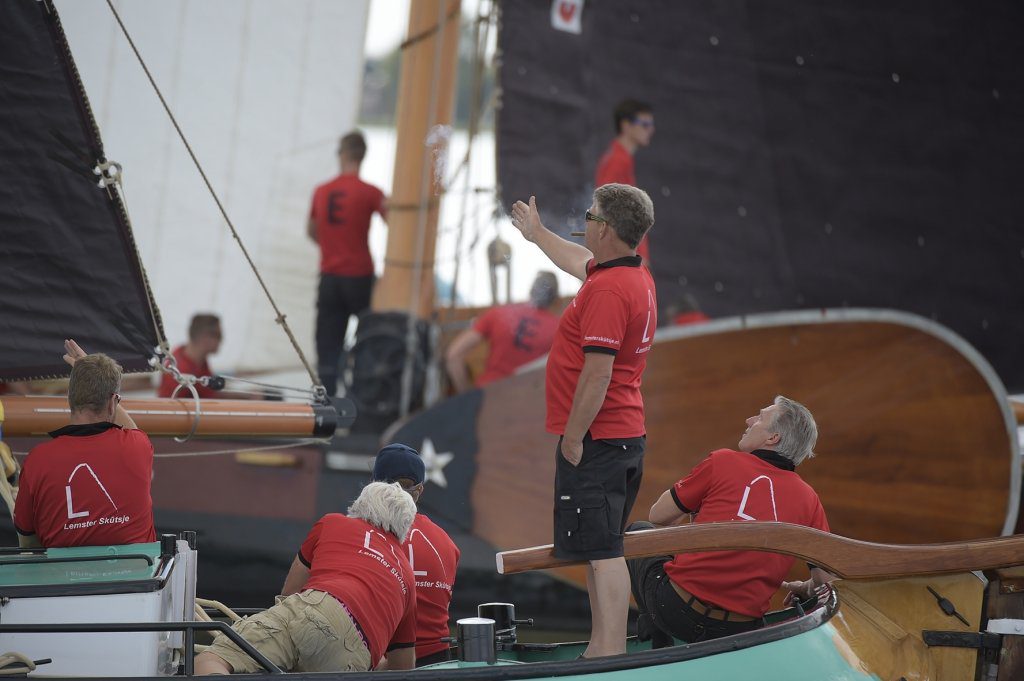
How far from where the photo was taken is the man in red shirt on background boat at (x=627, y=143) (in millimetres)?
7320

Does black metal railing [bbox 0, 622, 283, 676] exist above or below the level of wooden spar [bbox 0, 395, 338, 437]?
below

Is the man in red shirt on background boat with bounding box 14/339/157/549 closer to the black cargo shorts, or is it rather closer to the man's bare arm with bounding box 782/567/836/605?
the black cargo shorts

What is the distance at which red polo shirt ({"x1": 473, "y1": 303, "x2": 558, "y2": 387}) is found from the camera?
7746 millimetres

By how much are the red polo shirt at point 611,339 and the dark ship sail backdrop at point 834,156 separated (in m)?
3.77

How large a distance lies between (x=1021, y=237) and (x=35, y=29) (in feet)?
16.9

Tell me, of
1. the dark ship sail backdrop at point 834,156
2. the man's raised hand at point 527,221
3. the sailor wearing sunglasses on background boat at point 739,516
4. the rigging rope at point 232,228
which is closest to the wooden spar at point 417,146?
the dark ship sail backdrop at point 834,156

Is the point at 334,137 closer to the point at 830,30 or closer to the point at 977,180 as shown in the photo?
the point at 830,30

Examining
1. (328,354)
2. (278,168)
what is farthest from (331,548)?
(278,168)

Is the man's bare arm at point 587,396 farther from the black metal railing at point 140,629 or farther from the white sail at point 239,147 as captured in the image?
the white sail at point 239,147

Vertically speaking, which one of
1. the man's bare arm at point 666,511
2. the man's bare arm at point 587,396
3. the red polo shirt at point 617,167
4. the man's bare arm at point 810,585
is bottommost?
the man's bare arm at point 810,585

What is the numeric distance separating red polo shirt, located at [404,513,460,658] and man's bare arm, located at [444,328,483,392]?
3514mm

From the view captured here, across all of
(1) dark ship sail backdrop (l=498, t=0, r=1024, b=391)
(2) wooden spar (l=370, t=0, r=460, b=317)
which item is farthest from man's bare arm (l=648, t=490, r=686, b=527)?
(2) wooden spar (l=370, t=0, r=460, b=317)

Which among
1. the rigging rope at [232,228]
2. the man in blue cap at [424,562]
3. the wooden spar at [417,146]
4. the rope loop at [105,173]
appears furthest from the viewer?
the wooden spar at [417,146]

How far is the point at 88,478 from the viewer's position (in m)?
3.92
